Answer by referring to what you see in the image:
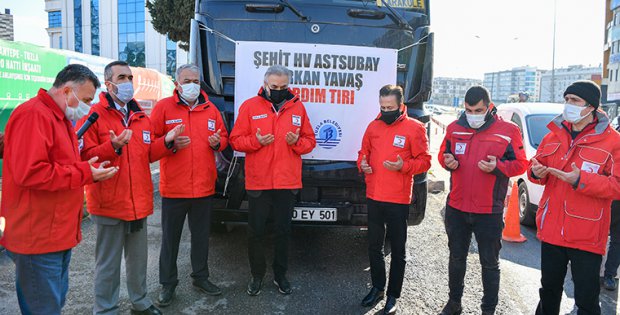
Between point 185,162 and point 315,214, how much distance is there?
4.22 feet

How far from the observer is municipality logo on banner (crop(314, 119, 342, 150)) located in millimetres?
4195

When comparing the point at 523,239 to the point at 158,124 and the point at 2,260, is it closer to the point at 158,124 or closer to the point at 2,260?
the point at 158,124

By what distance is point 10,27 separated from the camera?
2453 cm

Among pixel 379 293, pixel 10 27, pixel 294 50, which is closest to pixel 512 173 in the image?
pixel 379 293

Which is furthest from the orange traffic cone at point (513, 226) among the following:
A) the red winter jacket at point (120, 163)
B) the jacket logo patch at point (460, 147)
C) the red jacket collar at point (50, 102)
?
the red jacket collar at point (50, 102)

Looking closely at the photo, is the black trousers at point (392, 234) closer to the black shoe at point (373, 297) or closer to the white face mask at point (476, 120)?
the black shoe at point (373, 297)

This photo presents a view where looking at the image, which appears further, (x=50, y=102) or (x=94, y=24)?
(x=94, y=24)

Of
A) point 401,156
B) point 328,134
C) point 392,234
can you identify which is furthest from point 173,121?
point 392,234

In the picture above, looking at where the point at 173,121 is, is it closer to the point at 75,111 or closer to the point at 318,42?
the point at 75,111

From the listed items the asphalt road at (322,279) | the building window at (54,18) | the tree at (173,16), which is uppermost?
the building window at (54,18)

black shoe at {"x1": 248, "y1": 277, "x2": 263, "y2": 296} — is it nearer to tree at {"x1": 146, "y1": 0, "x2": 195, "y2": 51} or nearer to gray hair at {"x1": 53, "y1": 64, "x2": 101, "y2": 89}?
gray hair at {"x1": 53, "y1": 64, "x2": 101, "y2": 89}

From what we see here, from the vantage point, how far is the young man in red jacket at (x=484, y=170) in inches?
131

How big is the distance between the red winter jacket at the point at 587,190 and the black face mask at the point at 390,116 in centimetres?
117

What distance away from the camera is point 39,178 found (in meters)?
2.25
